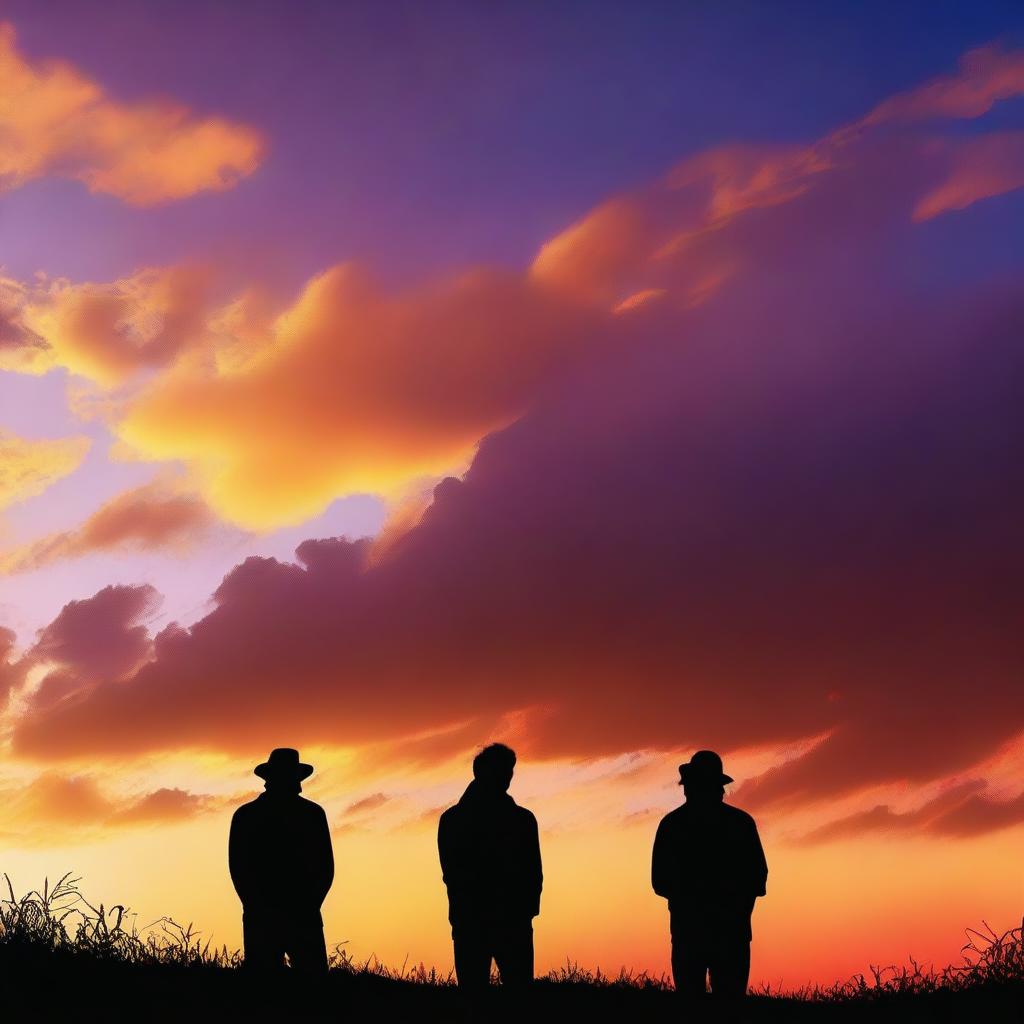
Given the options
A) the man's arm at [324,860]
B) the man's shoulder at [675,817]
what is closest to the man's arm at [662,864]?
the man's shoulder at [675,817]

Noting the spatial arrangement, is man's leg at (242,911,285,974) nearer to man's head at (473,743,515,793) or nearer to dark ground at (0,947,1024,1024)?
dark ground at (0,947,1024,1024)

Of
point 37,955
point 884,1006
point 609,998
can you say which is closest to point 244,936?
point 37,955

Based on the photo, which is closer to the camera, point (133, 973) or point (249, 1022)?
point (249, 1022)

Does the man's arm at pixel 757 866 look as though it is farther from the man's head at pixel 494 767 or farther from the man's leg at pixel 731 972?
the man's head at pixel 494 767

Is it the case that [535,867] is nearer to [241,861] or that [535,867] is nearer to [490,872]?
[490,872]

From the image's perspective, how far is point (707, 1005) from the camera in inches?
531

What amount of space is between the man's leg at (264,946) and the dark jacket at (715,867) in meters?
3.78

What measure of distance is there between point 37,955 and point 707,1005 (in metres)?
6.41

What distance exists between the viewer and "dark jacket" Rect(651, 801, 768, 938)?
43.4ft

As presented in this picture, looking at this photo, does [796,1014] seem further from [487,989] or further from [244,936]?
[244,936]

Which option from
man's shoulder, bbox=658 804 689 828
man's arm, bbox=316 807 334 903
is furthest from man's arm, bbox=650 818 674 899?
man's arm, bbox=316 807 334 903

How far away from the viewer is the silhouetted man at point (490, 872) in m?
13.4

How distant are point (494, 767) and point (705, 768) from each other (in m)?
1.98

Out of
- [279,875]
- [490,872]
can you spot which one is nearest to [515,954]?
[490,872]
